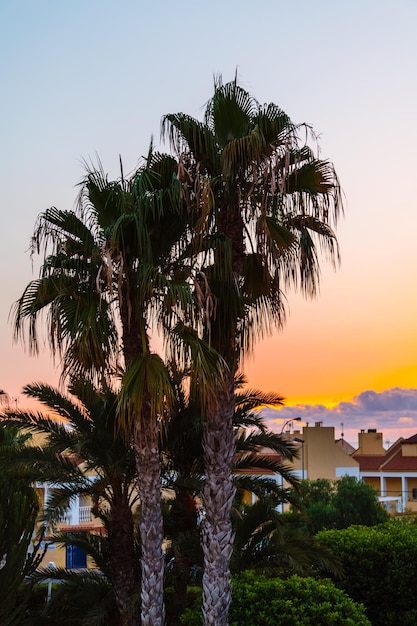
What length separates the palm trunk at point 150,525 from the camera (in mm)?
12680

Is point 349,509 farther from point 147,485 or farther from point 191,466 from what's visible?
point 147,485

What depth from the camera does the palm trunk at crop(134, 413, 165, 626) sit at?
12680 millimetres

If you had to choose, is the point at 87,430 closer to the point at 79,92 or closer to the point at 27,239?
the point at 27,239

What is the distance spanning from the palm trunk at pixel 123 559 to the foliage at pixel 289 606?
2940 millimetres

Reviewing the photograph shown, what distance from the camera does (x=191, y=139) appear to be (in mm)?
12969

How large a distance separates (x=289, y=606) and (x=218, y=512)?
1743mm

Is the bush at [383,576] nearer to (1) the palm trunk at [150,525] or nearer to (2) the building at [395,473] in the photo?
(1) the palm trunk at [150,525]

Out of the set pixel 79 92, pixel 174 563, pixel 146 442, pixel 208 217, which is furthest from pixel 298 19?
pixel 174 563

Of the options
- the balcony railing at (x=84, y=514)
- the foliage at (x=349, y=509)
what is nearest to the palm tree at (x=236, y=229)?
the foliage at (x=349, y=509)

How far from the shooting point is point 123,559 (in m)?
15.8

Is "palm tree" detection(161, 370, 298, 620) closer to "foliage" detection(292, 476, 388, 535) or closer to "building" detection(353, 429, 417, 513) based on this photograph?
"foliage" detection(292, 476, 388, 535)

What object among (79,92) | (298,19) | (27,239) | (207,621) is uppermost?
(298,19)

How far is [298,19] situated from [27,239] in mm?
7468

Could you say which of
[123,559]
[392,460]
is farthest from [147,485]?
[392,460]
